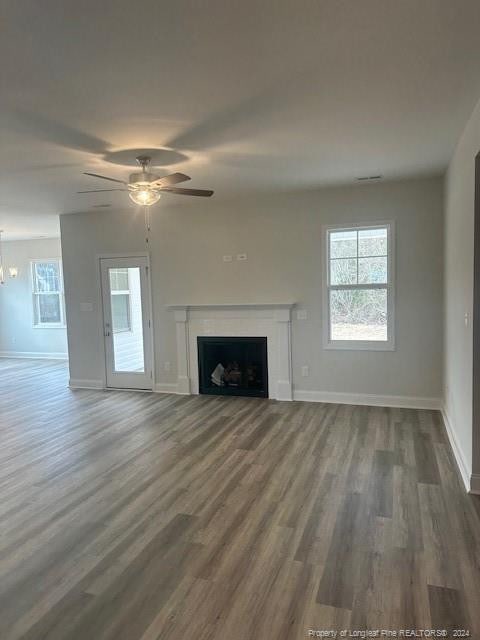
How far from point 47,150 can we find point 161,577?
3.24 metres

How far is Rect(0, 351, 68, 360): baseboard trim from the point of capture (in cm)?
977

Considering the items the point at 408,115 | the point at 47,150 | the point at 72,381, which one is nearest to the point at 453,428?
the point at 408,115

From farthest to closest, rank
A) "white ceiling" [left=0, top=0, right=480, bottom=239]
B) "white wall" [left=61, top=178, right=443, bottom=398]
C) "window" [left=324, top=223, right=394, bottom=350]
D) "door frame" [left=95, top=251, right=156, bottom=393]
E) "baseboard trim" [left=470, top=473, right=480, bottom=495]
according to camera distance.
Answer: "door frame" [left=95, top=251, right=156, bottom=393]
"window" [left=324, top=223, right=394, bottom=350]
"white wall" [left=61, top=178, right=443, bottom=398]
"baseboard trim" [left=470, top=473, right=480, bottom=495]
"white ceiling" [left=0, top=0, right=480, bottom=239]

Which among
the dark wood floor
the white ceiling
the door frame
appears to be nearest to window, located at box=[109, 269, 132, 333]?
the door frame

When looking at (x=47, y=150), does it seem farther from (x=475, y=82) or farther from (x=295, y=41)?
(x=475, y=82)

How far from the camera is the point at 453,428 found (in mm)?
4047

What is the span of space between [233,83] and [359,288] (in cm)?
341

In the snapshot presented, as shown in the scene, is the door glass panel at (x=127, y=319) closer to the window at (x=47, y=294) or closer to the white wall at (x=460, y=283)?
the window at (x=47, y=294)

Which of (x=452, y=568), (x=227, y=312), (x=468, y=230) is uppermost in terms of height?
(x=468, y=230)

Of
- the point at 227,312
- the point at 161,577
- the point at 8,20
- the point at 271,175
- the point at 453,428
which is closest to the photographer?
the point at 8,20

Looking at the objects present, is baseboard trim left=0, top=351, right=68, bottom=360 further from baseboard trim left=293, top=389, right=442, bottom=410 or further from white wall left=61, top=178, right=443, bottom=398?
baseboard trim left=293, top=389, right=442, bottom=410

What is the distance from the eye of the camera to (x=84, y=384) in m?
6.89

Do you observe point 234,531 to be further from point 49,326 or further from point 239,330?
point 49,326

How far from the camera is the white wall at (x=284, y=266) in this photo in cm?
510
